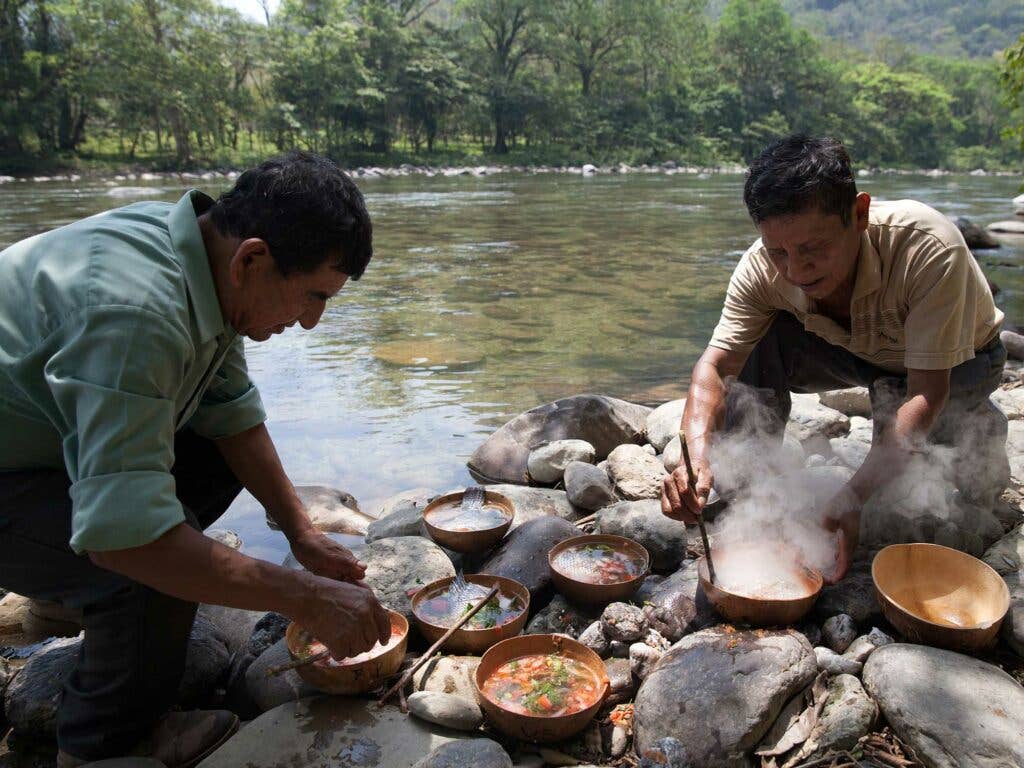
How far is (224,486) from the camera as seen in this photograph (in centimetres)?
284

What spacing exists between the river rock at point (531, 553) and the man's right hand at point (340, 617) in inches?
45.9

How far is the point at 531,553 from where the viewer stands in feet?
→ 10.9

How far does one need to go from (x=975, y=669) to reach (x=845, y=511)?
2.26 feet

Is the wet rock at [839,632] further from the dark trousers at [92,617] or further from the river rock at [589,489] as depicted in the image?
the dark trousers at [92,617]

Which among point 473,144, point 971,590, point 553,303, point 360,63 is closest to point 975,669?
point 971,590

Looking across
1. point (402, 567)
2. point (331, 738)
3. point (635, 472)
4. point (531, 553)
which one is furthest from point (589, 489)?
point (331, 738)

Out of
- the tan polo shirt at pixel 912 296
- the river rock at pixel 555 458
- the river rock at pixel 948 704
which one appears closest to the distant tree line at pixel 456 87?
the river rock at pixel 555 458

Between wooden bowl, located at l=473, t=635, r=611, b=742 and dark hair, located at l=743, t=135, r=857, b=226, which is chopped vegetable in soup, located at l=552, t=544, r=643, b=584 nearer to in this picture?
wooden bowl, located at l=473, t=635, r=611, b=742

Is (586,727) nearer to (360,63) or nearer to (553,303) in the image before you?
(553,303)

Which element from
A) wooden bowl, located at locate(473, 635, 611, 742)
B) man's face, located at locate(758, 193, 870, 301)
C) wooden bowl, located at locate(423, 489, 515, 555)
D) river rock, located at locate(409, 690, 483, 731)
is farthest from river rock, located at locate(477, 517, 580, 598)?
man's face, located at locate(758, 193, 870, 301)

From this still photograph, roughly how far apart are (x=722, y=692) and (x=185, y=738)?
1718 mm

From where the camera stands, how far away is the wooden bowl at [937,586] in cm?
264

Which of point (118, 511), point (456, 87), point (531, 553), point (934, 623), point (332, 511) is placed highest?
point (456, 87)

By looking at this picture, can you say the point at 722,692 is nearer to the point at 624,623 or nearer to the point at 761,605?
the point at 761,605
